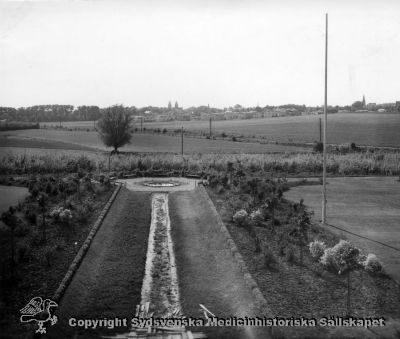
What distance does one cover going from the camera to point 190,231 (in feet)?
76.4

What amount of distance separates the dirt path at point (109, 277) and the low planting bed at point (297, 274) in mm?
4148

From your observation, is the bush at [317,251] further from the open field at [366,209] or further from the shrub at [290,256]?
the open field at [366,209]

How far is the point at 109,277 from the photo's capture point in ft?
56.0

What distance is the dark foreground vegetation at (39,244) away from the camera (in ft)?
47.6

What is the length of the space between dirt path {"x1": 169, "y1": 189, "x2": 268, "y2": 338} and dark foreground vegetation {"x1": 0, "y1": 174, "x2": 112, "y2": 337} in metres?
4.25

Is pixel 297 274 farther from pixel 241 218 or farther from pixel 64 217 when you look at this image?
pixel 64 217

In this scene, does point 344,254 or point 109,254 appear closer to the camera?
point 344,254

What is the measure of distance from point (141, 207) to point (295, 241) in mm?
12138

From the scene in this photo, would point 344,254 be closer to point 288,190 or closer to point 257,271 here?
point 257,271

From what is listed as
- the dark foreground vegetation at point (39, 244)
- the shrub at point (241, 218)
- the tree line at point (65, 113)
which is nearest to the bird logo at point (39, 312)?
the dark foreground vegetation at point (39, 244)

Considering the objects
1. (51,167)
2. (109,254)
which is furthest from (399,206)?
(51,167)

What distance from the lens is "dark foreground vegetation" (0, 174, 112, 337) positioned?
1452 centimetres

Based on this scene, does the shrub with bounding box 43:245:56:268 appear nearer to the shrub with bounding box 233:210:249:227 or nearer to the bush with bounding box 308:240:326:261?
the shrub with bounding box 233:210:249:227

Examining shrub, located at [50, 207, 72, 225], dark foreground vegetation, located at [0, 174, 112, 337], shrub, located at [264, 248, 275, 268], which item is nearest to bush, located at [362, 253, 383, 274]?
shrub, located at [264, 248, 275, 268]
